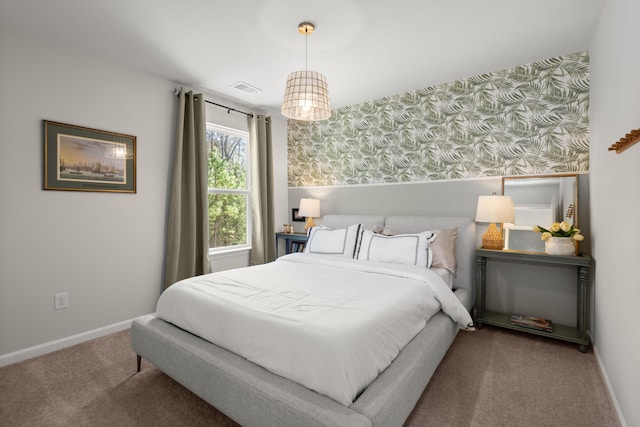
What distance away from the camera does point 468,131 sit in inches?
125

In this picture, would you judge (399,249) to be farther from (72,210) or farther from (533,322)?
(72,210)

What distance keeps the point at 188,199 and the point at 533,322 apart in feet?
11.4

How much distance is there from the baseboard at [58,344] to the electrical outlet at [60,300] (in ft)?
0.88

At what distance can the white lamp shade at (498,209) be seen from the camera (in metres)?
2.69

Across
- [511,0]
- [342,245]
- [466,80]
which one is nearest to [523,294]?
[342,245]

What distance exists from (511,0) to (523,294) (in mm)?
2420

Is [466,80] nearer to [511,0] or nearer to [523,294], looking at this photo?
[511,0]

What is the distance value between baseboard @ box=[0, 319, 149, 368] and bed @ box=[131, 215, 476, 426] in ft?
3.13

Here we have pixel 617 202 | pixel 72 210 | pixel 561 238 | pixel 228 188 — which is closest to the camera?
pixel 617 202

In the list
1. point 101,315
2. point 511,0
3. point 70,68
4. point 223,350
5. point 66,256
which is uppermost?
point 511,0

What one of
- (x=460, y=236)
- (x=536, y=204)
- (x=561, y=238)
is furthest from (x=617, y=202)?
(x=460, y=236)

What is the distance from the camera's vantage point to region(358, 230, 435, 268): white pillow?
2.70 metres

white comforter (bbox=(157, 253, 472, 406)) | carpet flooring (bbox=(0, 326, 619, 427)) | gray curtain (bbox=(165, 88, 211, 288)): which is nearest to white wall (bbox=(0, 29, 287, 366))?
gray curtain (bbox=(165, 88, 211, 288))

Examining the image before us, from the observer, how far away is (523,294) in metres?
2.90
